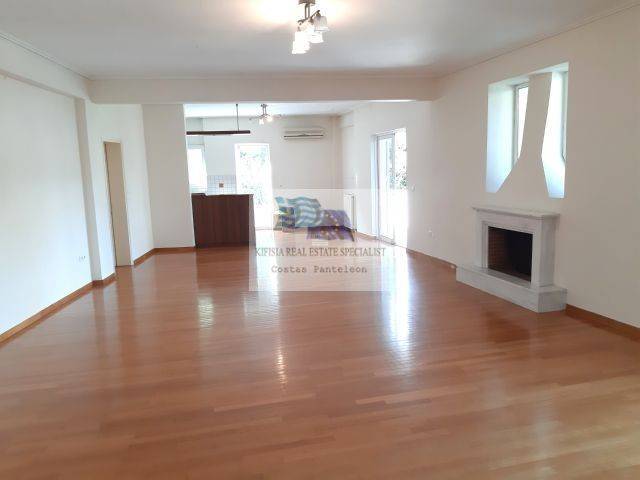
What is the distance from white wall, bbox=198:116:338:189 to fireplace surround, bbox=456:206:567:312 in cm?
616

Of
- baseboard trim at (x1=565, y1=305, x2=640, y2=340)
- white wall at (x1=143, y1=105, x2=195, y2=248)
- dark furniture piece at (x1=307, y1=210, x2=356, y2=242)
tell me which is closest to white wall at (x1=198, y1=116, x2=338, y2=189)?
dark furniture piece at (x1=307, y1=210, x2=356, y2=242)

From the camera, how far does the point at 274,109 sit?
9.32 m

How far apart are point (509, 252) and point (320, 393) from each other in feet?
10.8

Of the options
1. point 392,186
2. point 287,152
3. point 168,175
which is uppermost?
point 287,152

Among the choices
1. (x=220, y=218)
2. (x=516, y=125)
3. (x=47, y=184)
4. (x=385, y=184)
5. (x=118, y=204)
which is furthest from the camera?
(x=385, y=184)

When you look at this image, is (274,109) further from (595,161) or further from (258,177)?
(595,161)

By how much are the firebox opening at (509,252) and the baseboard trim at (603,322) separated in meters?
0.84

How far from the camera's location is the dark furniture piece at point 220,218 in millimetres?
8430

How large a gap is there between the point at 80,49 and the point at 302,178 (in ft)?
23.3

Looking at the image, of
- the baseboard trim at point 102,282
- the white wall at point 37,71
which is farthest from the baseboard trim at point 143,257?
the white wall at point 37,71

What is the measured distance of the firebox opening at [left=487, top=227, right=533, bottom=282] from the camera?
5004mm

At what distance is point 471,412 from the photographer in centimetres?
255

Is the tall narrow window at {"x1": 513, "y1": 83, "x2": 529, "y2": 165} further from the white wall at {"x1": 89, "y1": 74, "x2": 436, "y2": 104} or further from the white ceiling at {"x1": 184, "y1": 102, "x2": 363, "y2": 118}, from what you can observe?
the white ceiling at {"x1": 184, "y1": 102, "x2": 363, "y2": 118}

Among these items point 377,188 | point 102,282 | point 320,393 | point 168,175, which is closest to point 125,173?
point 168,175
